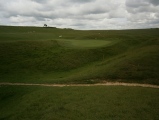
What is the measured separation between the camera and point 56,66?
33.3m

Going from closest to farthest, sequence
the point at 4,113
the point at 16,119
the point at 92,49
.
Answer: the point at 16,119 < the point at 4,113 < the point at 92,49

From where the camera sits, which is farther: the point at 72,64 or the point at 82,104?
the point at 72,64

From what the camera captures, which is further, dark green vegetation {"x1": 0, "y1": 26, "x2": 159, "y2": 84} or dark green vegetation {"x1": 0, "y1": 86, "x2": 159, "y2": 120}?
dark green vegetation {"x1": 0, "y1": 26, "x2": 159, "y2": 84}

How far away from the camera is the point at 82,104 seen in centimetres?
1605

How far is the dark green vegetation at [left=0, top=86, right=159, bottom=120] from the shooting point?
1417cm

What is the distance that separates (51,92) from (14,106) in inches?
143

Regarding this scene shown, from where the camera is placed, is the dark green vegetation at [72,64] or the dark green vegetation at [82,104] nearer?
the dark green vegetation at [82,104]

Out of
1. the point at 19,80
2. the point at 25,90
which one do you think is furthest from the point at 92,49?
the point at 25,90

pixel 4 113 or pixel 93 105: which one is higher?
pixel 93 105

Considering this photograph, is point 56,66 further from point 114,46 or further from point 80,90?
point 114,46

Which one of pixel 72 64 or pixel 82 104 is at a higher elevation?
pixel 82 104

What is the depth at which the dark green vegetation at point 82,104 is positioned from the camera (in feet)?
46.5

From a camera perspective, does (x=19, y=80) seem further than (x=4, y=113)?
Yes

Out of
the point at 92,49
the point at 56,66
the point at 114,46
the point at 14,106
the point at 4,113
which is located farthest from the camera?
the point at 114,46
